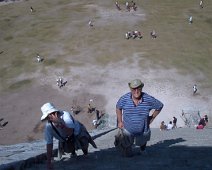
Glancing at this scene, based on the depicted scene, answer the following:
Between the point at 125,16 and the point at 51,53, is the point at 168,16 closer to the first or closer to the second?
the point at 125,16

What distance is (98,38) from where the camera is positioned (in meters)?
47.3

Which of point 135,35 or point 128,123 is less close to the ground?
point 135,35

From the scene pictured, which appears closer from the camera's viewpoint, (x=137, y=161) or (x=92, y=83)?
(x=137, y=161)

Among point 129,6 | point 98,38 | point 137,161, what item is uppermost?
point 129,6

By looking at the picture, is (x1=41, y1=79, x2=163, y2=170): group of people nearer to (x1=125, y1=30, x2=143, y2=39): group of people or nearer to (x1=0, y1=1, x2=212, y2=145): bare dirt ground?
(x1=0, y1=1, x2=212, y2=145): bare dirt ground

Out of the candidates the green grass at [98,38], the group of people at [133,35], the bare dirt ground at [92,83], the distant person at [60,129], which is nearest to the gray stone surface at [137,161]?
the distant person at [60,129]

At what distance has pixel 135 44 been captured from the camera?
45.3 meters

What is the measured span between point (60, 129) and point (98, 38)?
3978cm

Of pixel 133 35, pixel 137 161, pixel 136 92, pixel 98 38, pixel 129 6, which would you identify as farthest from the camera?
pixel 129 6

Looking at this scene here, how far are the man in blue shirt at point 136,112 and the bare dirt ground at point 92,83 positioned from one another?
20.3 m

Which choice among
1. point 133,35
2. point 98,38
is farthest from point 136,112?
point 98,38

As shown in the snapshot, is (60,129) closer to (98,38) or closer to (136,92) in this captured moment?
(136,92)

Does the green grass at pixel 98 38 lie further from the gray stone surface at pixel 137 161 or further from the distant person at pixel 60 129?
the distant person at pixel 60 129

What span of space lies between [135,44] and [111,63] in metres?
5.11
